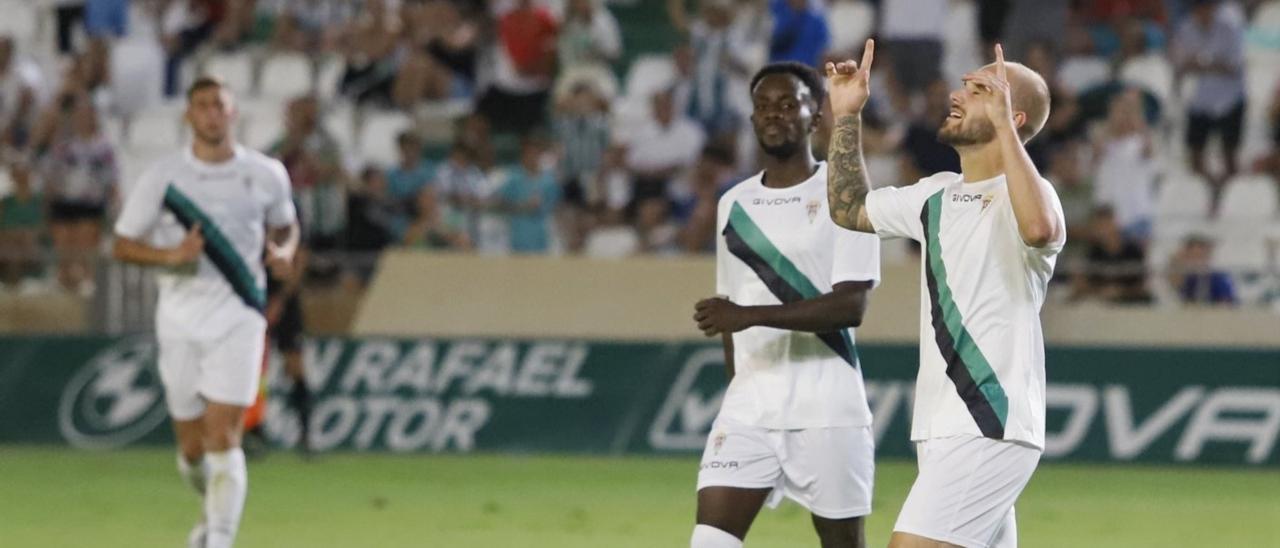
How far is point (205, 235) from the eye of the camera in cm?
1052

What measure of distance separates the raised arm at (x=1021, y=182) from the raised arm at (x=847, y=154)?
0.66 m

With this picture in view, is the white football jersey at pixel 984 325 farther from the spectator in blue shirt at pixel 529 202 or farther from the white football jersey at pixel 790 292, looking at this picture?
the spectator in blue shirt at pixel 529 202

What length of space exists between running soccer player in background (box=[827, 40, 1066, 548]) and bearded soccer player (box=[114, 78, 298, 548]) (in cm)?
463

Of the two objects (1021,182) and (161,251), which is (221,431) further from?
(1021,182)

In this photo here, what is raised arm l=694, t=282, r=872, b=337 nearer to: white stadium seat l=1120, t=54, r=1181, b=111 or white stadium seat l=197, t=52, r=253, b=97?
white stadium seat l=1120, t=54, r=1181, b=111

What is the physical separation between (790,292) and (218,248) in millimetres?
3708

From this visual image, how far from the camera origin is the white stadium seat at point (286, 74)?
896 inches

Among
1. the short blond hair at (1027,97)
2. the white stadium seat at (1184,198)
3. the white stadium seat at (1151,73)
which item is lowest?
the white stadium seat at (1184,198)

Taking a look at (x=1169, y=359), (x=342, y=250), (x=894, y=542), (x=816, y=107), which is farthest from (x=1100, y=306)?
(x=894, y=542)

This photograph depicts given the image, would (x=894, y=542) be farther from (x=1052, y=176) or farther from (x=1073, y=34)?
(x=1073, y=34)

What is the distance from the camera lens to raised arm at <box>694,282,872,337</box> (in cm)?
746

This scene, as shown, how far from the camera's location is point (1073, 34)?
2147cm

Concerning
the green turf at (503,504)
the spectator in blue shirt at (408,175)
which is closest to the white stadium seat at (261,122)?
the spectator in blue shirt at (408,175)

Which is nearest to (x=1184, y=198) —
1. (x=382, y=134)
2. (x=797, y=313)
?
(x=382, y=134)
